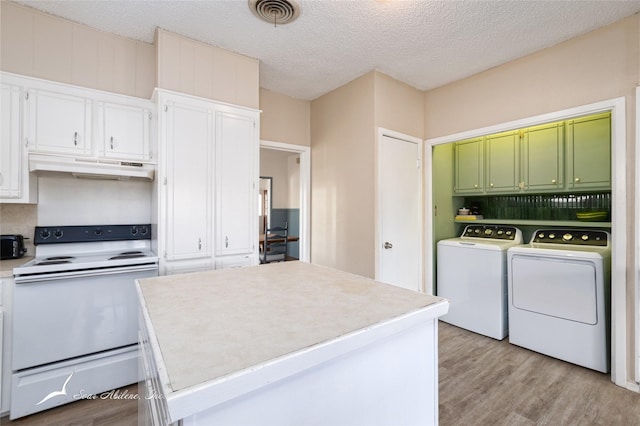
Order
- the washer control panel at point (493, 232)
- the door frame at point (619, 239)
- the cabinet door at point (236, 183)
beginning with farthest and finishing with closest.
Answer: the washer control panel at point (493, 232), the cabinet door at point (236, 183), the door frame at point (619, 239)

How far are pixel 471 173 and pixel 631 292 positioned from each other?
191 cm

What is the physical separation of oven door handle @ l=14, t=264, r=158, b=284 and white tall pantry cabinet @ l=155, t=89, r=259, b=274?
14 cm

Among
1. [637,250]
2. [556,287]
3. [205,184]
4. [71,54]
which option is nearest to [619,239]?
[637,250]

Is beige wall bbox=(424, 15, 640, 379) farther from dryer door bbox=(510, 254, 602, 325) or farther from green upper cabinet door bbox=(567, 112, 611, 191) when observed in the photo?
green upper cabinet door bbox=(567, 112, 611, 191)

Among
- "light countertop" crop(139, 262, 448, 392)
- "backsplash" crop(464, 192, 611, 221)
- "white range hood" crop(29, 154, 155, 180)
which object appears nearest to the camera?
"light countertop" crop(139, 262, 448, 392)

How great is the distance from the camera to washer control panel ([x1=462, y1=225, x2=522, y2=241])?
328 cm

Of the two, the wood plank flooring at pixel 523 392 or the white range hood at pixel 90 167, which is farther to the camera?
the white range hood at pixel 90 167

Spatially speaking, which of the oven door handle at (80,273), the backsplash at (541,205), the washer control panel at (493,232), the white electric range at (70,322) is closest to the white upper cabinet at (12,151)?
the white electric range at (70,322)

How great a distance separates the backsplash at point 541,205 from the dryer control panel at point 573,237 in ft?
1.14

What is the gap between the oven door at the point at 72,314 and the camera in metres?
1.78

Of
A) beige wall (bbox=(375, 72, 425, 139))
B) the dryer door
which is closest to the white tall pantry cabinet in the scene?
beige wall (bbox=(375, 72, 425, 139))

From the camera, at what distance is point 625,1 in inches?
76.4

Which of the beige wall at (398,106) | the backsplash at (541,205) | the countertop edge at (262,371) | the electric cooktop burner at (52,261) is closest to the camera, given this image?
the countertop edge at (262,371)

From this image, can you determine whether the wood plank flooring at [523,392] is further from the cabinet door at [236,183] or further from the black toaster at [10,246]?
the black toaster at [10,246]
